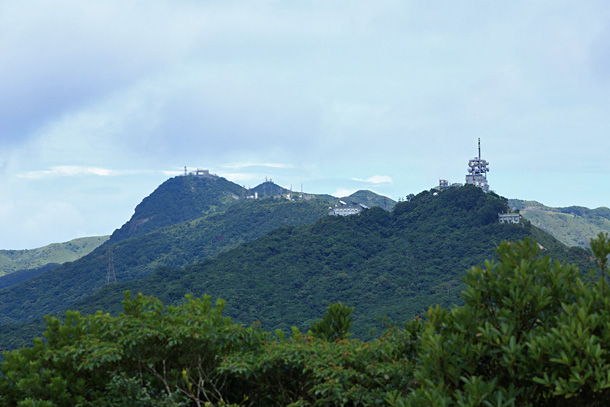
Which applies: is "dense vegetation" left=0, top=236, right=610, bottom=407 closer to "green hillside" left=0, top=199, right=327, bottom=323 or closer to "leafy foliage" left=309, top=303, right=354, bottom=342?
"leafy foliage" left=309, top=303, right=354, bottom=342

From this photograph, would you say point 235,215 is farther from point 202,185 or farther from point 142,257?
point 202,185

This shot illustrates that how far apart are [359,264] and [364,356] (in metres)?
56.5

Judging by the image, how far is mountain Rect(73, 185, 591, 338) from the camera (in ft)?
173

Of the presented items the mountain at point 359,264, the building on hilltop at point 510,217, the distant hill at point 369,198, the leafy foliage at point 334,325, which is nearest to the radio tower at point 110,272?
the mountain at point 359,264

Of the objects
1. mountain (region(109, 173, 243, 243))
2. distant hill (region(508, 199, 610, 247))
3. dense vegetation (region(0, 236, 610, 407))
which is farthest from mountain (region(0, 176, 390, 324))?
dense vegetation (region(0, 236, 610, 407))

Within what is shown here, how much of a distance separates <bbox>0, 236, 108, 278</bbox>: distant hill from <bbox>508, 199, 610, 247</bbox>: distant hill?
115 metres

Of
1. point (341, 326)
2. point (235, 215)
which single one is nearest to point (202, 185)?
point (235, 215)

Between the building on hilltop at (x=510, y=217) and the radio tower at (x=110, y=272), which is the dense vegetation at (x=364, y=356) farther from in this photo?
the radio tower at (x=110, y=272)

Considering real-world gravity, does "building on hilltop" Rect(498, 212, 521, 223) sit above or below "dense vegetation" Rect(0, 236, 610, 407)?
above

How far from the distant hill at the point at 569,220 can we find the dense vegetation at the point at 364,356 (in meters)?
115

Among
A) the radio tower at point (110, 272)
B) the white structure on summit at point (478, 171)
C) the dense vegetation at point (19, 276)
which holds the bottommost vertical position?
the dense vegetation at point (19, 276)

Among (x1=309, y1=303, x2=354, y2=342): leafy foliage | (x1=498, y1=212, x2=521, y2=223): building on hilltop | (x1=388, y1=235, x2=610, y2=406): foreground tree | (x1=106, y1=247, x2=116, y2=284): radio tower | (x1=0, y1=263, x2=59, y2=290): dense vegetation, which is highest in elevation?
(x1=498, y1=212, x2=521, y2=223): building on hilltop

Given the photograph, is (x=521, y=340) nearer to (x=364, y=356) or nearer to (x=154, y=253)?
(x=364, y=356)

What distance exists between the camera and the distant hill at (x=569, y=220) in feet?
381
